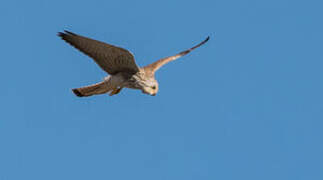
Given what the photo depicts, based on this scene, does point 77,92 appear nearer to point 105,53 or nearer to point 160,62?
point 105,53

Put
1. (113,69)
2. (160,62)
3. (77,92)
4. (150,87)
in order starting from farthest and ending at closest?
(160,62), (77,92), (150,87), (113,69)

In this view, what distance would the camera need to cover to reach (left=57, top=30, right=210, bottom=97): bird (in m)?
11.9

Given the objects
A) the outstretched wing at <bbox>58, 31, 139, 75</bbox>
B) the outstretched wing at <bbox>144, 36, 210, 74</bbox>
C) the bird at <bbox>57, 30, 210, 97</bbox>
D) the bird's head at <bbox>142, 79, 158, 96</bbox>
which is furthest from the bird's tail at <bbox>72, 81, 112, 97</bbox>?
the outstretched wing at <bbox>144, 36, 210, 74</bbox>

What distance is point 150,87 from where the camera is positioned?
12984 millimetres

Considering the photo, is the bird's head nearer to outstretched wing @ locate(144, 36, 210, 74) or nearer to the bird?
the bird

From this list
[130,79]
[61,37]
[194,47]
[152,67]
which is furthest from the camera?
[194,47]

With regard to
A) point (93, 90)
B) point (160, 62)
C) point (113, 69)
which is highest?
point (160, 62)

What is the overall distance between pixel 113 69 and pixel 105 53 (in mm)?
598

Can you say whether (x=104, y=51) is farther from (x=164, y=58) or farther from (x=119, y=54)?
(x=164, y=58)

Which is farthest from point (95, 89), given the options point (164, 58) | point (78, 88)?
point (164, 58)

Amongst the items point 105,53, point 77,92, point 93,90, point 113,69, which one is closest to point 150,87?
point 113,69

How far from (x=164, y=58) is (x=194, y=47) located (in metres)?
1.38

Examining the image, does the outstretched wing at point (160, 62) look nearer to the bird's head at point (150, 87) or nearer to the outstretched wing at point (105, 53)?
the bird's head at point (150, 87)

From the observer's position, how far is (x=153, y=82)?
42.8 feet
